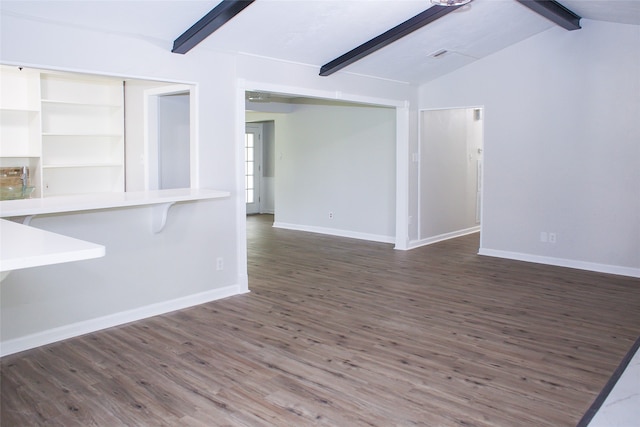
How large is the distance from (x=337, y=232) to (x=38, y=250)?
21.3ft

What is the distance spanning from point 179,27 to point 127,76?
1.73ft

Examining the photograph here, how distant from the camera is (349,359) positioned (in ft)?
11.0

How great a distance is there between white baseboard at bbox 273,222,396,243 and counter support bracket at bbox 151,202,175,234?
13.5ft

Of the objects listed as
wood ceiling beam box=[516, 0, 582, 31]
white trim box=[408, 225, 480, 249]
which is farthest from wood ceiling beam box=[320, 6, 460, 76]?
white trim box=[408, 225, 480, 249]

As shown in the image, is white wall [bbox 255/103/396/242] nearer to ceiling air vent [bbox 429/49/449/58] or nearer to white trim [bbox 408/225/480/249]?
white trim [bbox 408/225/480/249]

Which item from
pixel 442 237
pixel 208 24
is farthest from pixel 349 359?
pixel 442 237

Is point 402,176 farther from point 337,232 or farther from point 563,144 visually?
point 563,144

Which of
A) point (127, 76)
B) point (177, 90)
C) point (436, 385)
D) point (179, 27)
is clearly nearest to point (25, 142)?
point (177, 90)

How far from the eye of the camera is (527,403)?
2.75 metres

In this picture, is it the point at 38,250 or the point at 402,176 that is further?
the point at 402,176

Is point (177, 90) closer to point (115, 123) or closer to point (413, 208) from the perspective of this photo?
point (115, 123)

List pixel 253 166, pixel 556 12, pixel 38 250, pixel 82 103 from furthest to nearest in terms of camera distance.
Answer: pixel 253 166, pixel 82 103, pixel 556 12, pixel 38 250

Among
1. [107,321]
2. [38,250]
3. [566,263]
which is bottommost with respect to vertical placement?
[107,321]

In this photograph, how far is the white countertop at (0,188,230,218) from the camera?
3006 mm
